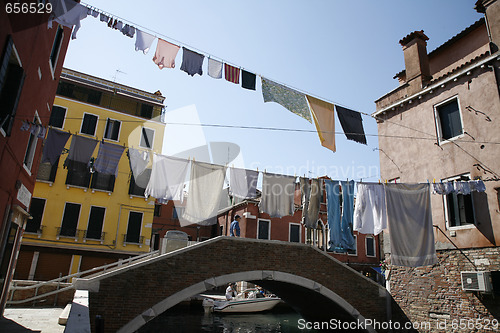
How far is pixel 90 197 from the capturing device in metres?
18.9

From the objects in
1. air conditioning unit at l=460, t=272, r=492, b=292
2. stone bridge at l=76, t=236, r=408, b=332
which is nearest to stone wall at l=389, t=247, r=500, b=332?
air conditioning unit at l=460, t=272, r=492, b=292

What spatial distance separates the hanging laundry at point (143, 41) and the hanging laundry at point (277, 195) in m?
5.40

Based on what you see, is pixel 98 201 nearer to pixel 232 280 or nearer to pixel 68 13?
pixel 232 280

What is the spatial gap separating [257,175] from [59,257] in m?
12.9

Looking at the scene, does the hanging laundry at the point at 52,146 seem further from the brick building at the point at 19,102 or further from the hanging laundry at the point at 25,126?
the hanging laundry at the point at 25,126

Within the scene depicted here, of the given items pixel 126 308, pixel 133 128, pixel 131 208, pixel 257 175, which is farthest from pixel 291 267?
pixel 133 128

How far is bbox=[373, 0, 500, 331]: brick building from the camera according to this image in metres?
10.0

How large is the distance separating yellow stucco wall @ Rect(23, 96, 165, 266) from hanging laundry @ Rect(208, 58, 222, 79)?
10.2 metres

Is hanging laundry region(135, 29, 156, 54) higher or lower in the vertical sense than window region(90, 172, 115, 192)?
higher

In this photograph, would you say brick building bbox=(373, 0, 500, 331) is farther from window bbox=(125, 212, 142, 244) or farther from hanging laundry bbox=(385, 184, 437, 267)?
window bbox=(125, 212, 142, 244)

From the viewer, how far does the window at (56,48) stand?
30.0 feet

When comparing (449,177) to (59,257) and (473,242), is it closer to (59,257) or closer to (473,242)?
(473,242)

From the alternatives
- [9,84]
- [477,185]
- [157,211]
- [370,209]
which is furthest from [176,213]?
[9,84]

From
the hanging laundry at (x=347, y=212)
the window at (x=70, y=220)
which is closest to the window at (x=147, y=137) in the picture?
the window at (x=70, y=220)
